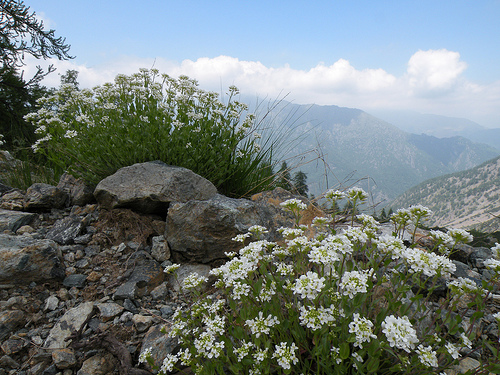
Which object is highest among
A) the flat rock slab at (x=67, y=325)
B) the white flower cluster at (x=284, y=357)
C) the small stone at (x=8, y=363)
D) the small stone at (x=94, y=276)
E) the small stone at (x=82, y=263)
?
the white flower cluster at (x=284, y=357)

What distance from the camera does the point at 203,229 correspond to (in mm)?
4062

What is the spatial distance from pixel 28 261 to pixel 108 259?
0.92m

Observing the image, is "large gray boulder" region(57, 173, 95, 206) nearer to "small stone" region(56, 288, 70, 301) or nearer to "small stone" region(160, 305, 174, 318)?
"small stone" region(56, 288, 70, 301)

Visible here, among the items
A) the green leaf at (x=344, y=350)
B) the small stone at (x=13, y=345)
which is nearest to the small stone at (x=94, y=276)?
the small stone at (x=13, y=345)

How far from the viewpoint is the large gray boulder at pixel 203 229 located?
160 inches

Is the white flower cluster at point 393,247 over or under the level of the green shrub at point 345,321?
over

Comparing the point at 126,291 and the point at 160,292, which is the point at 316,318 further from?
the point at 126,291

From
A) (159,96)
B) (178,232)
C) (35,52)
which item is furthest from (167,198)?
(35,52)

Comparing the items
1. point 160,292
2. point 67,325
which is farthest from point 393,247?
point 67,325

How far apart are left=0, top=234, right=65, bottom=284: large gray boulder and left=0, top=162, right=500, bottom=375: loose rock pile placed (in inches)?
0.4

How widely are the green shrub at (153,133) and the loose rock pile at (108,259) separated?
0.45 metres

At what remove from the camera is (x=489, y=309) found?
3.31m

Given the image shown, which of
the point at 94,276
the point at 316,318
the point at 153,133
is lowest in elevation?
the point at 94,276

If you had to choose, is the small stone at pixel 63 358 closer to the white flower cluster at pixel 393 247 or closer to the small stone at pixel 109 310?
the small stone at pixel 109 310
